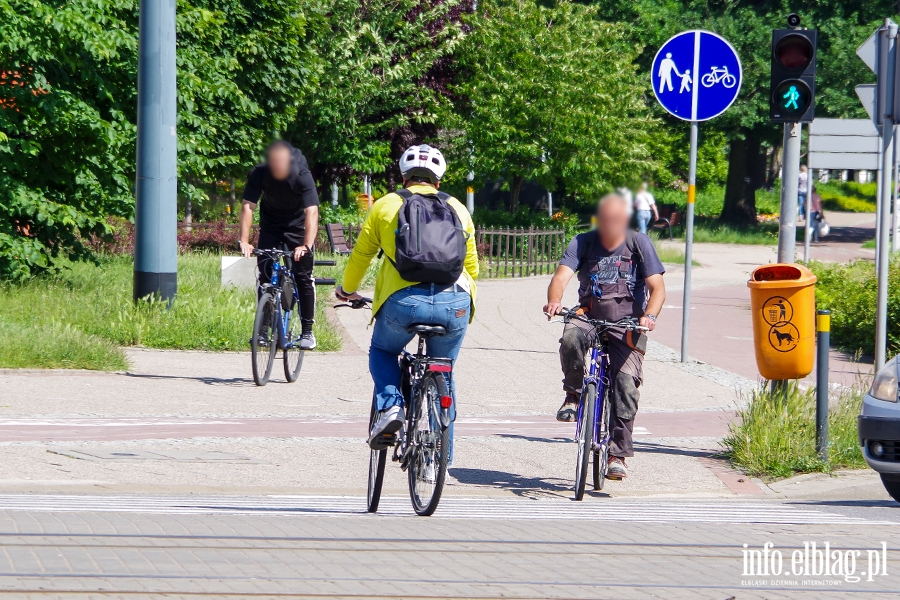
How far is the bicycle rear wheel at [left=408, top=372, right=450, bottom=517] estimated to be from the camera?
5.95 metres

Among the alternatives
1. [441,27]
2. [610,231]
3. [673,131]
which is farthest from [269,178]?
[673,131]

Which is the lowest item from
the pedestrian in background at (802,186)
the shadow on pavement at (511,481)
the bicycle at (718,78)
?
the shadow on pavement at (511,481)

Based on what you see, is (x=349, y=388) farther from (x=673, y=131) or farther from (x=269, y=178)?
(x=673, y=131)

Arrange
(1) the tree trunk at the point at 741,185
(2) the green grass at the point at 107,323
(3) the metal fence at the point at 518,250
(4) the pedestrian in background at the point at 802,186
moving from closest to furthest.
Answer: (2) the green grass at the point at 107,323 → (3) the metal fence at the point at 518,250 → (4) the pedestrian in background at the point at 802,186 → (1) the tree trunk at the point at 741,185

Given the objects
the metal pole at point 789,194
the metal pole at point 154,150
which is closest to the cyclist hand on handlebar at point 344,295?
the metal pole at point 789,194

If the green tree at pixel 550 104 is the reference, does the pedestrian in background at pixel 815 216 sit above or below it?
below

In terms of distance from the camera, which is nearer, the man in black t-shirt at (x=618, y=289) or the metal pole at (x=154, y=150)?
the man in black t-shirt at (x=618, y=289)

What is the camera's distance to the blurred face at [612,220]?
7.15 meters

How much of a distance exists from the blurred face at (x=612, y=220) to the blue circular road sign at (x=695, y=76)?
15.8 ft

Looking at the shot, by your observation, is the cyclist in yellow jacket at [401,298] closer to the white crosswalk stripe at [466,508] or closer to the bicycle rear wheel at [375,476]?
the bicycle rear wheel at [375,476]

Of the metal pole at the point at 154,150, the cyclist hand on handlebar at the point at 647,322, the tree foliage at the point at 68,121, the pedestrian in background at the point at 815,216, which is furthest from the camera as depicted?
the pedestrian in background at the point at 815,216

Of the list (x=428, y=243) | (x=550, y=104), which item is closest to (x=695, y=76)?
(x=428, y=243)

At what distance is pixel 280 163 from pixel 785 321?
179 inches

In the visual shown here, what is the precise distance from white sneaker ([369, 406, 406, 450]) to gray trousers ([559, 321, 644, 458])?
154cm
